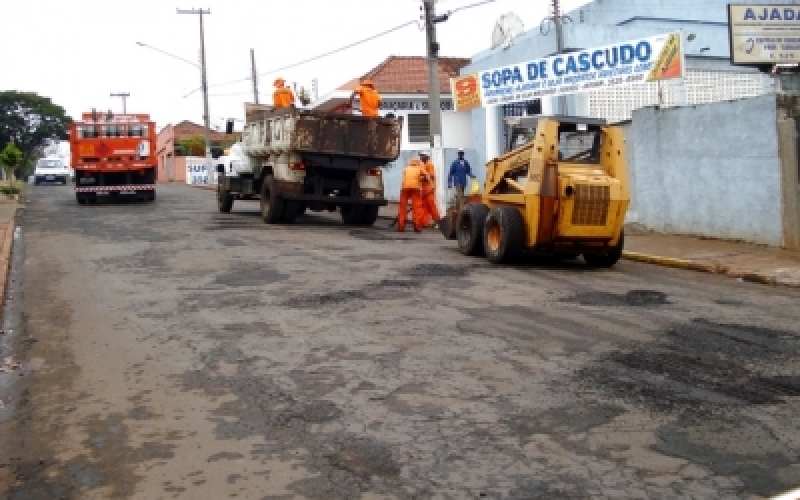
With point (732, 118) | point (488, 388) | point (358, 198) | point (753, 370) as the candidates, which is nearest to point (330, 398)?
point (488, 388)

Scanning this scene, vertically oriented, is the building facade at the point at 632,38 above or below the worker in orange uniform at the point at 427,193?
above

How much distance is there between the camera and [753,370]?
6.41 meters

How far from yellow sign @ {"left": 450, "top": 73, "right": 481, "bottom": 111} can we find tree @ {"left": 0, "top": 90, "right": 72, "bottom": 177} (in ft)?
217

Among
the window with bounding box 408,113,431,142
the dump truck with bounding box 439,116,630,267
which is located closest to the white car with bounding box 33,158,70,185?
the window with bounding box 408,113,431,142

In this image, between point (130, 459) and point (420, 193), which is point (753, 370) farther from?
point (420, 193)

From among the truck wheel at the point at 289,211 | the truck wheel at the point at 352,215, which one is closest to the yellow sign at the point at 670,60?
the truck wheel at the point at 352,215

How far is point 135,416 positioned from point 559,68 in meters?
15.2

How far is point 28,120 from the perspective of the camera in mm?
80750

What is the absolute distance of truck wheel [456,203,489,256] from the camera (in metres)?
13.1

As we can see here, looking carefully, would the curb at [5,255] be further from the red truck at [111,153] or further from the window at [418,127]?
the window at [418,127]

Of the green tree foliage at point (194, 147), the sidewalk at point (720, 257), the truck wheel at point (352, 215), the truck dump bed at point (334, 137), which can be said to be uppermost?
the green tree foliage at point (194, 147)

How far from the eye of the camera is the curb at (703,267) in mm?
11047

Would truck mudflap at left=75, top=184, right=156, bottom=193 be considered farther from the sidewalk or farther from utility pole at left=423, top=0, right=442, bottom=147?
the sidewalk

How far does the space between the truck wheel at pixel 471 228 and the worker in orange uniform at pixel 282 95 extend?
7377mm
